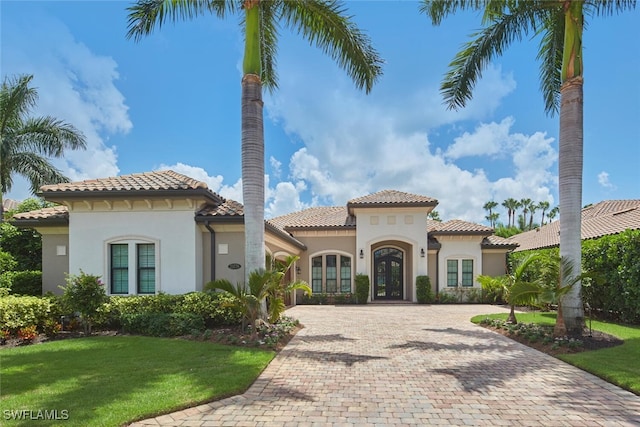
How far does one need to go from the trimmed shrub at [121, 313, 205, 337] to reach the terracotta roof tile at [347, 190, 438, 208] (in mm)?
11696

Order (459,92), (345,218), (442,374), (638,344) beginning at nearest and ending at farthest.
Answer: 1. (442,374)
2. (638,344)
3. (459,92)
4. (345,218)

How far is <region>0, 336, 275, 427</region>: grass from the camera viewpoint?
470 centimetres

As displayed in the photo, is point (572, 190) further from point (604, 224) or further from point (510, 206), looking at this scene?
point (510, 206)

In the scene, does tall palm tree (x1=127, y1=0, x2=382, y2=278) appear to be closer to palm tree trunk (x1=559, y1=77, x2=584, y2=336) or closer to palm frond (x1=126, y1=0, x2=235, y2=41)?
palm frond (x1=126, y1=0, x2=235, y2=41)

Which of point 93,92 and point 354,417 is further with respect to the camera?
point 93,92

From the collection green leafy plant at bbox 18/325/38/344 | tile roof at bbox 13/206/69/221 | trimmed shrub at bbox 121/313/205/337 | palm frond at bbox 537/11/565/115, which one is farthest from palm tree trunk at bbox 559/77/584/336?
tile roof at bbox 13/206/69/221

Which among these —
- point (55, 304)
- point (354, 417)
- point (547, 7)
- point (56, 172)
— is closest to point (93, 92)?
point (55, 304)

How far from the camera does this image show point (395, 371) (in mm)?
6668

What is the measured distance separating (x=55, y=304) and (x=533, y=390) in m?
11.7

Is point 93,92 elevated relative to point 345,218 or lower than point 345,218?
elevated

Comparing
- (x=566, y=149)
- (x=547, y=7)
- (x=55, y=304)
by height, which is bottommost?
(x=55, y=304)

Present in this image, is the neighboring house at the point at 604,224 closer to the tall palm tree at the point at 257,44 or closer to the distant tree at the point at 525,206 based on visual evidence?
the tall palm tree at the point at 257,44

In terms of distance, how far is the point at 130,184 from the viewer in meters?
11.3

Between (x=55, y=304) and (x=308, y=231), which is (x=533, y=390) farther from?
(x=308, y=231)
